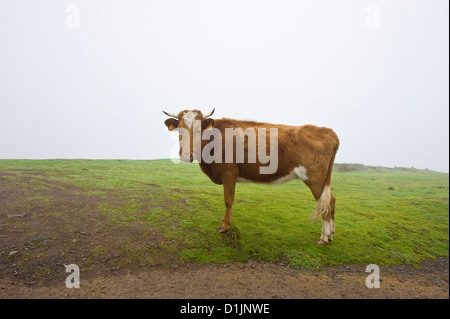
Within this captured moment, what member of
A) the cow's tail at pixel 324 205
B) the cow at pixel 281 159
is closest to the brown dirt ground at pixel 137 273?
the cow's tail at pixel 324 205

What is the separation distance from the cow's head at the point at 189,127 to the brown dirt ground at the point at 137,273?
95.2 inches

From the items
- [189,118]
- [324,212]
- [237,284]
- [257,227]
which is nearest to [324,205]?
[324,212]

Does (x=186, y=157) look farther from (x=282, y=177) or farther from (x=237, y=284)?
(x=237, y=284)

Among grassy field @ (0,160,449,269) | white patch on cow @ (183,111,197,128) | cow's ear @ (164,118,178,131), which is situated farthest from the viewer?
cow's ear @ (164,118,178,131)

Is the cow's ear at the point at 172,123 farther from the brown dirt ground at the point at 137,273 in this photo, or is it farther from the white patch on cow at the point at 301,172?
the white patch on cow at the point at 301,172

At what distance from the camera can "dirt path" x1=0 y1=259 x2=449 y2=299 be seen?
3.96 m

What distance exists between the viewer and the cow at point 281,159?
6.18 metres

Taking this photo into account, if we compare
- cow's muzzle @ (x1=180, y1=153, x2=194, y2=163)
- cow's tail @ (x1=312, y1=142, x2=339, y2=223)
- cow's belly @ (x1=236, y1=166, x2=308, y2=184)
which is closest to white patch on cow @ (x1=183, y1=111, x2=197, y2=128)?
cow's muzzle @ (x1=180, y1=153, x2=194, y2=163)

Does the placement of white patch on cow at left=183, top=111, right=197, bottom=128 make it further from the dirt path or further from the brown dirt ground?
A: the dirt path

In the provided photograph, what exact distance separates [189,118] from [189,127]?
0.92 feet

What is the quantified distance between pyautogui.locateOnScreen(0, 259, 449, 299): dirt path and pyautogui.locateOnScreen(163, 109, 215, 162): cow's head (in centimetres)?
283

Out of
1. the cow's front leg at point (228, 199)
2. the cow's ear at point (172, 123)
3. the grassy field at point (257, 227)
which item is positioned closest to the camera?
the grassy field at point (257, 227)

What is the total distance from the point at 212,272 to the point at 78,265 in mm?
2912

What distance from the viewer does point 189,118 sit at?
20.5 ft
